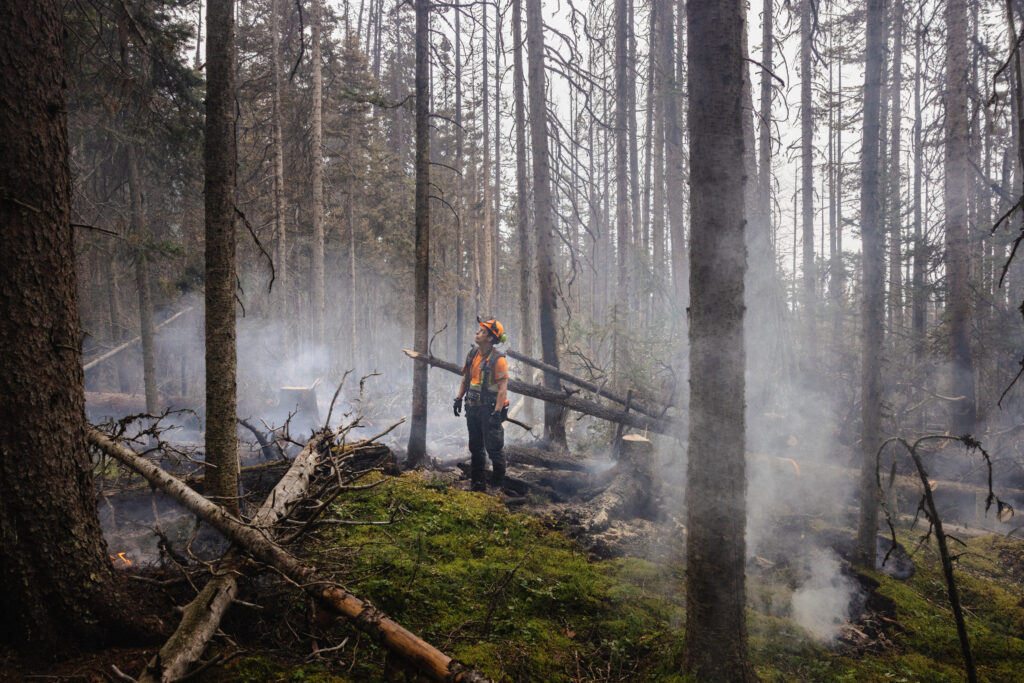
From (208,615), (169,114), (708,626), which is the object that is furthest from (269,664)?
(169,114)

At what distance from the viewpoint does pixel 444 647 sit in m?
3.57

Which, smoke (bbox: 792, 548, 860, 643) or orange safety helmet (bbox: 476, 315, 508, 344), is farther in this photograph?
orange safety helmet (bbox: 476, 315, 508, 344)

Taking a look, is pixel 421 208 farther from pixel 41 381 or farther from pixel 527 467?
pixel 41 381

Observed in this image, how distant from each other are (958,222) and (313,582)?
46.2 feet

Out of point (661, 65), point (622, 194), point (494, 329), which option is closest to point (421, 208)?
point (494, 329)

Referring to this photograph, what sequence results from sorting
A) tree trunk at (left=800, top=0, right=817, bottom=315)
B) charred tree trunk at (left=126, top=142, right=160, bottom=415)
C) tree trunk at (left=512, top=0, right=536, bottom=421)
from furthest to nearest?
tree trunk at (left=800, top=0, right=817, bottom=315)
tree trunk at (left=512, top=0, right=536, bottom=421)
charred tree trunk at (left=126, top=142, right=160, bottom=415)

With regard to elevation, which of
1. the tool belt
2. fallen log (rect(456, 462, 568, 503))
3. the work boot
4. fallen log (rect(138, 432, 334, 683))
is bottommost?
fallen log (rect(456, 462, 568, 503))

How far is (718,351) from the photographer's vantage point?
3436mm

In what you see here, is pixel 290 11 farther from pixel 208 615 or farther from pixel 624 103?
pixel 208 615

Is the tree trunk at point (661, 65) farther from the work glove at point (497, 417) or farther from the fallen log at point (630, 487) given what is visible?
the work glove at point (497, 417)

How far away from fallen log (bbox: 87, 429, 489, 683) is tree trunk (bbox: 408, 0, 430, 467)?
4957 mm

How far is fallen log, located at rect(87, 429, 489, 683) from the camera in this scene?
2.60 meters

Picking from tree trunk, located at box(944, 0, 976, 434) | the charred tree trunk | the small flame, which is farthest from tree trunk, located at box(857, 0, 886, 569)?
the charred tree trunk

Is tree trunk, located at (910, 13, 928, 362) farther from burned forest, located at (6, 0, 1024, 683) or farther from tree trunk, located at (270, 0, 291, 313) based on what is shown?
tree trunk, located at (270, 0, 291, 313)
